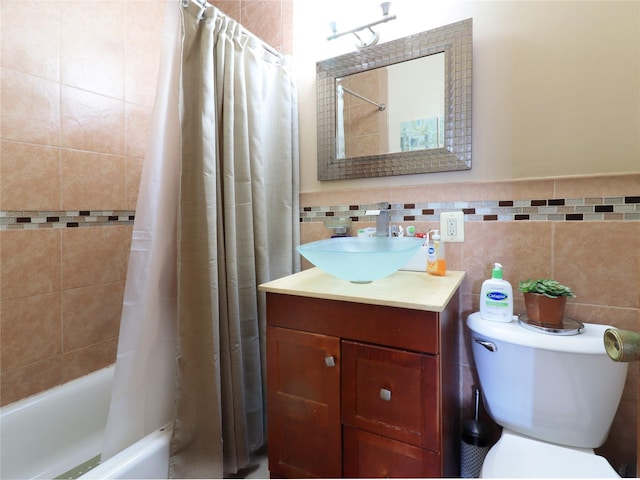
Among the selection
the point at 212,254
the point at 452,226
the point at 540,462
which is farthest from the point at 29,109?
the point at 540,462

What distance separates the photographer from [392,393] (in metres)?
0.86

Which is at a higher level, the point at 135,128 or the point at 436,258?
the point at 135,128

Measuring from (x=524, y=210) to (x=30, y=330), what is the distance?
82.0 inches

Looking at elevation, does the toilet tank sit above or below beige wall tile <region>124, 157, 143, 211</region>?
below

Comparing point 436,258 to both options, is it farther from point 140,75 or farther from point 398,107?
point 140,75

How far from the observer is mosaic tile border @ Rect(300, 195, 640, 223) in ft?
3.34

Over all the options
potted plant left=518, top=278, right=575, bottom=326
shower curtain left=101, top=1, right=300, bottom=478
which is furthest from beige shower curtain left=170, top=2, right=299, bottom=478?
potted plant left=518, top=278, right=575, bottom=326

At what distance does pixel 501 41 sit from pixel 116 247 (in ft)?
6.54

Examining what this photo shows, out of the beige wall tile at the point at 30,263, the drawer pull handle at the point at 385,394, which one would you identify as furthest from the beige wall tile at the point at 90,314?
the drawer pull handle at the point at 385,394

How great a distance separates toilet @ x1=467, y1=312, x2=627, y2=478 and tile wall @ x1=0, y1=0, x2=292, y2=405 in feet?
5.67

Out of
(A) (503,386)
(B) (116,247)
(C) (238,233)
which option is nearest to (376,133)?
(C) (238,233)

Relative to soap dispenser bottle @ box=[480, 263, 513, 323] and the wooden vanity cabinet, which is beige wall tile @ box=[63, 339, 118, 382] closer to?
the wooden vanity cabinet

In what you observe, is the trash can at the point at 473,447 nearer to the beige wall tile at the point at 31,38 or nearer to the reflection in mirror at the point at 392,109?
the reflection in mirror at the point at 392,109

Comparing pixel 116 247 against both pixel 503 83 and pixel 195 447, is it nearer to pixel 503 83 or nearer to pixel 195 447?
pixel 195 447
